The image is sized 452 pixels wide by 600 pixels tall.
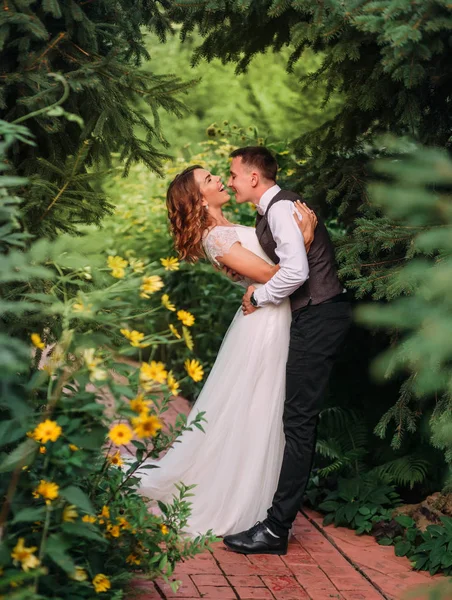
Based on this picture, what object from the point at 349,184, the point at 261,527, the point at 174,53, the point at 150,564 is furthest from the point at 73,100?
the point at 174,53

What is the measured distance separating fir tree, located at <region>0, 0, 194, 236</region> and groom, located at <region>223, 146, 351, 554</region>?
0.70m

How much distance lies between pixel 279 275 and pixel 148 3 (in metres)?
1.48

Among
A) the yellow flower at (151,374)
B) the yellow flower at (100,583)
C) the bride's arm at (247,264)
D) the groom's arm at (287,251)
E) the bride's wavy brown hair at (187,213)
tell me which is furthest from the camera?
the bride's wavy brown hair at (187,213)

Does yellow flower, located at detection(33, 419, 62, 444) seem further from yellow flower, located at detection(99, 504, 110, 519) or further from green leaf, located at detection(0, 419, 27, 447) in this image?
yellow flower, located at detection(99, 504, 110, 519)

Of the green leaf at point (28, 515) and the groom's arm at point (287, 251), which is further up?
the groom's arm at point (287, 251)

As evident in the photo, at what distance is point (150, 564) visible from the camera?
9.68 ft

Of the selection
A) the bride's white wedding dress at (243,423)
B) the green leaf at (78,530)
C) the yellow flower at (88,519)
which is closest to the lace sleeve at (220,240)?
the bride's white wedding dress at (243,423)

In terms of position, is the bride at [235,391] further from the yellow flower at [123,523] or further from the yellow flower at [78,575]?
the yellow flower at [78,575]

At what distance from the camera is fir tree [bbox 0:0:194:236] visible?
3.27 m

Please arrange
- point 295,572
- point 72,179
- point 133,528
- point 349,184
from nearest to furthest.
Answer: point 133,528 → point 72,179 → point 295,572 → point 349,184

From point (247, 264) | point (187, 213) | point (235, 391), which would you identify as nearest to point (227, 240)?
point (247, 264)

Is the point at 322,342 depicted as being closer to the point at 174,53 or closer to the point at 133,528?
the point at 133,528

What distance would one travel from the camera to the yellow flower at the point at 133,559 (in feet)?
9.55

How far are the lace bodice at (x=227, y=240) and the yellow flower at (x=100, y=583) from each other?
6.38 feet
